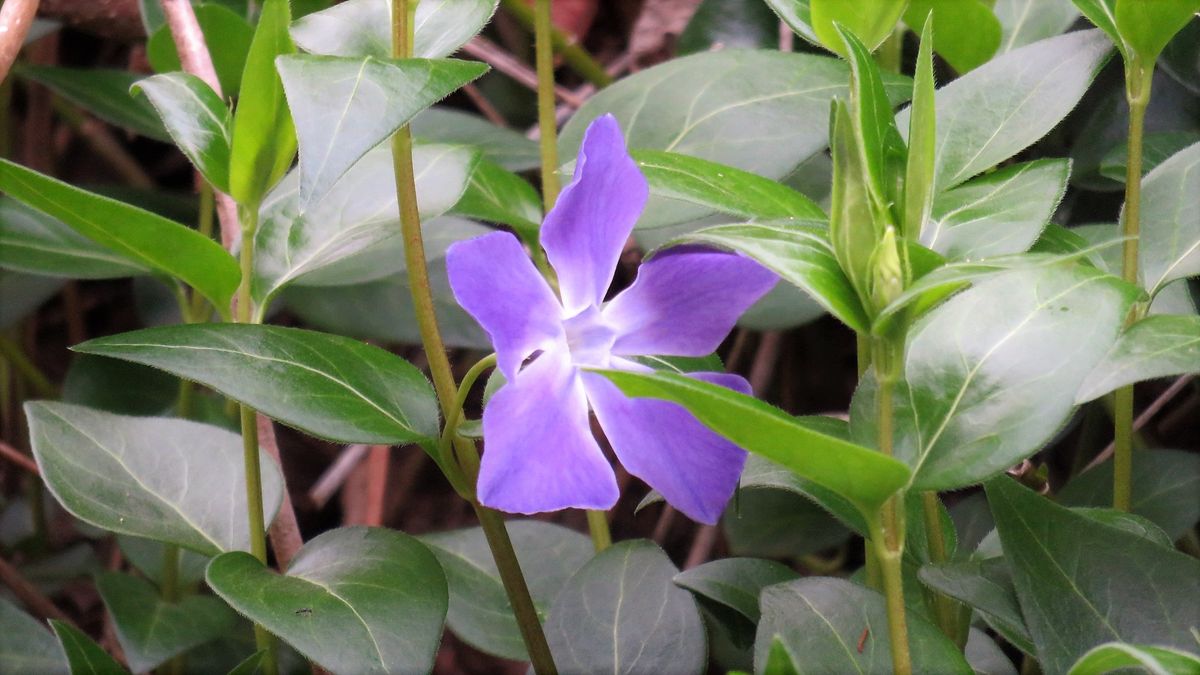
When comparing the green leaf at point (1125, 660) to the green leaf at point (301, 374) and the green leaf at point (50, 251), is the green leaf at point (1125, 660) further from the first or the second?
the green leaf at point (50, 251)

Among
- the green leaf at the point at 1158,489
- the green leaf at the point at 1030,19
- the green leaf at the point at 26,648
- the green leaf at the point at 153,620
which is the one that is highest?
the green leaf at the point at 1030,19

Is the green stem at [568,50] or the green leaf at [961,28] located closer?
the green leaf at [961,28]

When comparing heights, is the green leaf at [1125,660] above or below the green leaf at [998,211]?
below

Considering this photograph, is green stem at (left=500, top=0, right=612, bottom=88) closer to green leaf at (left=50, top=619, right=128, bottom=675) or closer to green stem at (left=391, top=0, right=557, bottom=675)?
green stem at (left=391, top=0, right=557, bottom=675)

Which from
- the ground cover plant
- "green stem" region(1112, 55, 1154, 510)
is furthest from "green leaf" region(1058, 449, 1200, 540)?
"green stem" region(1112, 55, 1154, 510)

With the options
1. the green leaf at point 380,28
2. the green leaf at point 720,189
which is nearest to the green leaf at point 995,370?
the green leaf at point 720,189
